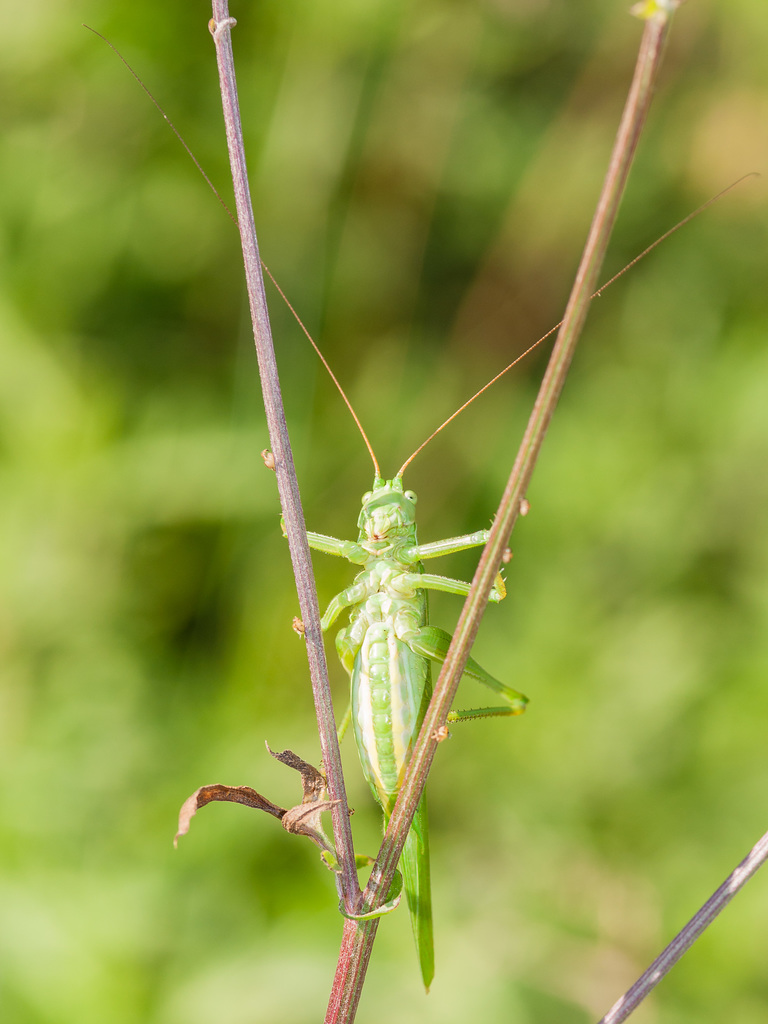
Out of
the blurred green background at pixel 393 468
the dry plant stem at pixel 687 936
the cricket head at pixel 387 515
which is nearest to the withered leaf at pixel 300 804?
the dry plant stem at pixel 687 936

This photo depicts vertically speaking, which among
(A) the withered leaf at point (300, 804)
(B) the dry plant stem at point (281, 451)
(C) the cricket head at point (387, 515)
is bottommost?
(A) the withered leaf at point (300, 804)

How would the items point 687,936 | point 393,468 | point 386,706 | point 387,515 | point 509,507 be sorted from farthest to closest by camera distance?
1. point 393,468
2. point 387,515
3. point 386,706
4. point 687,936
5. point 509,507

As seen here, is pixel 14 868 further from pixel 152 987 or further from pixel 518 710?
pixel 518 710

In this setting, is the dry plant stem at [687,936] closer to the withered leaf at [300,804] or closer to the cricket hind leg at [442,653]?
the withered leaf at [300,804]

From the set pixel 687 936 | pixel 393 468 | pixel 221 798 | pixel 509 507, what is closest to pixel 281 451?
pixel 509 507

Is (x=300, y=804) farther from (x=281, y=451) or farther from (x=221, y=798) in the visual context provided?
(x=281, y=451)

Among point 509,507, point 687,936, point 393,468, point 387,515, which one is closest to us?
point 509,507
